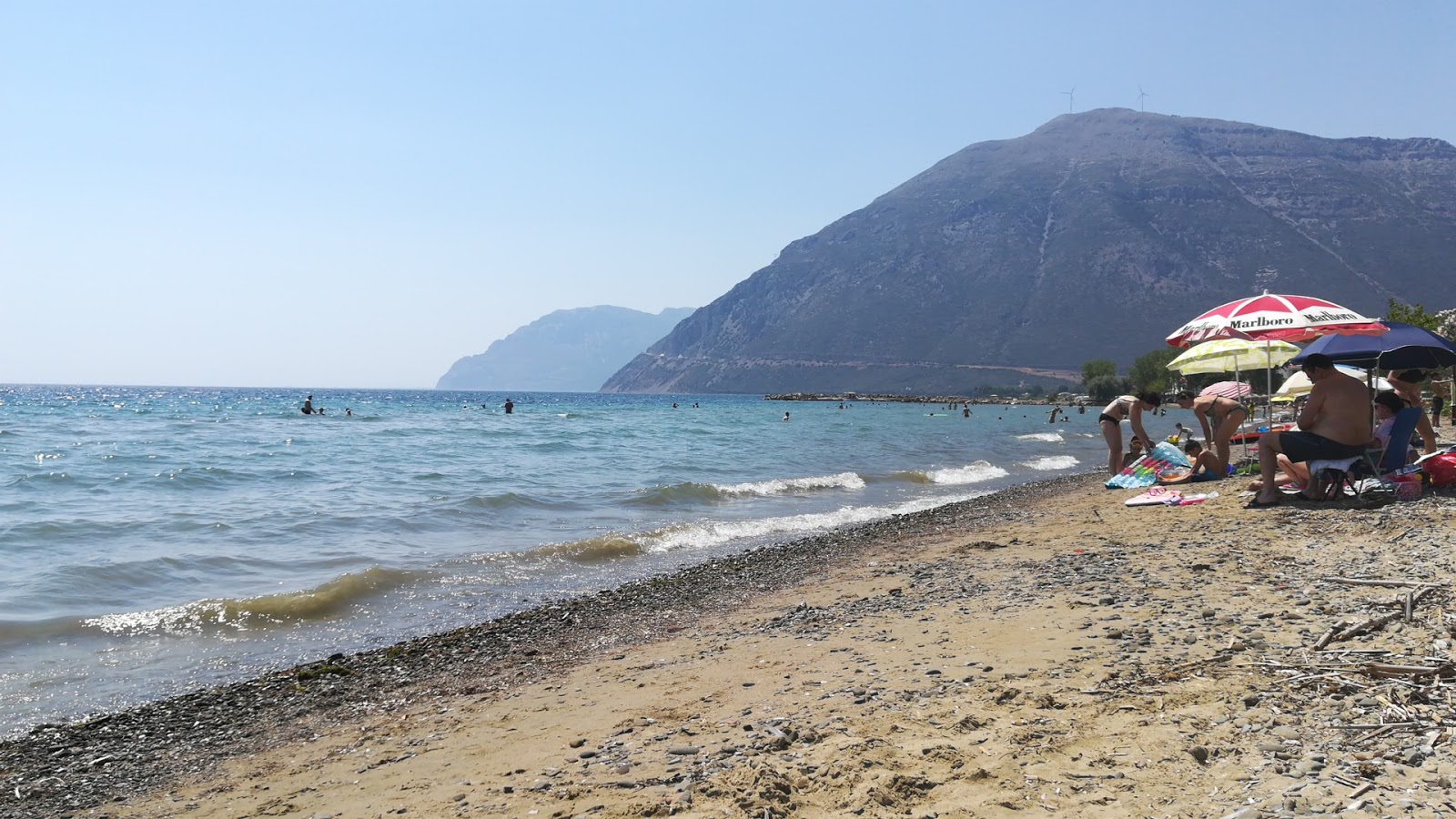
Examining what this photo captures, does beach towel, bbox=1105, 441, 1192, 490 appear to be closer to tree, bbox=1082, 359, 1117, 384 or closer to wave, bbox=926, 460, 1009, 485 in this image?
wave, bbox=926, 460, 1009, 485

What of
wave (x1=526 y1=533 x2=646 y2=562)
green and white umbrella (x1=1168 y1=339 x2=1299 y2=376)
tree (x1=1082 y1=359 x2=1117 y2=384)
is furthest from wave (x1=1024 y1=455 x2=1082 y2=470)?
tree (x1=1082 y1=359 x2=1117 y2=384)

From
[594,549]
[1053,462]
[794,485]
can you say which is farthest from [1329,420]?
[1053,462]

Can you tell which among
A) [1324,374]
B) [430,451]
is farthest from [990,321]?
[1324,374]

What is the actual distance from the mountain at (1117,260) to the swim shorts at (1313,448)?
5443 inches

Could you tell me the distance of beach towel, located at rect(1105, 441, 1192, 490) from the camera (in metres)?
14.6

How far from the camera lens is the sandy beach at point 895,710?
3.41 metres

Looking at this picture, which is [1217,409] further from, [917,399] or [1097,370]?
[917,399]

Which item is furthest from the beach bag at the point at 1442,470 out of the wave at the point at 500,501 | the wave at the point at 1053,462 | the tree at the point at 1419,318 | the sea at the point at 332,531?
the tree at the point at 1419,318

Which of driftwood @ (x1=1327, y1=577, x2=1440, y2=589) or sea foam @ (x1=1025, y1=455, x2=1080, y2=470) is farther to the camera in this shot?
sea foam @ (x1=1025, y1=455, x2=1080, y2=470)

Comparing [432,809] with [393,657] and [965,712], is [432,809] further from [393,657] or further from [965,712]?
[393,657]

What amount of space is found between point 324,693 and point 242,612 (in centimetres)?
296

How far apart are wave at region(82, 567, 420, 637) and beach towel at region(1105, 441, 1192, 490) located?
11988 millimetres

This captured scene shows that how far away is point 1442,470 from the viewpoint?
9.59m

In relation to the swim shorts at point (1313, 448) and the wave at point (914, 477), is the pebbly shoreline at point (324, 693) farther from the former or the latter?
the wave at point (914, 477)
